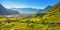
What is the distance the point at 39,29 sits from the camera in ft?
298

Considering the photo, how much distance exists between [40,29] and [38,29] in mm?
1263

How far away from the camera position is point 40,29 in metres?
90.3

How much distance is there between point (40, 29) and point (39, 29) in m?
0.82

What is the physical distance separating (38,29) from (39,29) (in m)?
0.79

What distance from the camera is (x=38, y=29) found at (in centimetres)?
9044
